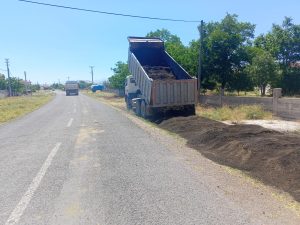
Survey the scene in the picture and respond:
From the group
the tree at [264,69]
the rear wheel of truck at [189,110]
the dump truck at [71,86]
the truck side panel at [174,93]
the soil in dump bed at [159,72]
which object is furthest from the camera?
the dump truck at [71,86]

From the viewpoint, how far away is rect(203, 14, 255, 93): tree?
34.2 meters

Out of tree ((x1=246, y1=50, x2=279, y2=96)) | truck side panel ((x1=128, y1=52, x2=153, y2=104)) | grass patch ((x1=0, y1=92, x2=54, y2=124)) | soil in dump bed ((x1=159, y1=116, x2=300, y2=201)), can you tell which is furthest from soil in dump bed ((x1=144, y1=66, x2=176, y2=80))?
tree ((x1=246, y1=50, x2=279, y2=96))

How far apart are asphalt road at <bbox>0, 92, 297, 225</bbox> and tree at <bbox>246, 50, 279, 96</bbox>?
2548cm

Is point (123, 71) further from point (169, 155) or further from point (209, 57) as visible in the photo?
point (169, 155)

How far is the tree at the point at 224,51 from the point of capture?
34.2 meters

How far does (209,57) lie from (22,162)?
28.0 meters

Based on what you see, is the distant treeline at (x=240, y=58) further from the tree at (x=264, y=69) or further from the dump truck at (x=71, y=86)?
the dump truck at (x=71, y=86)

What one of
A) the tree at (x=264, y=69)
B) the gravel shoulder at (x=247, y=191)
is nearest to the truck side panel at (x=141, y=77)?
the gravel shoulder at (x=247, y=191)

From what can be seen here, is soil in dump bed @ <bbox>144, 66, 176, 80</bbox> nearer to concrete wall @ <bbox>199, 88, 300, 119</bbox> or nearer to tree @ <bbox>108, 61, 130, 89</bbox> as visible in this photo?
concrete wall @ <bbox>199, 88, 300, 119</bbox>

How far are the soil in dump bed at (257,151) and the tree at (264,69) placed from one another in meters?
21.7

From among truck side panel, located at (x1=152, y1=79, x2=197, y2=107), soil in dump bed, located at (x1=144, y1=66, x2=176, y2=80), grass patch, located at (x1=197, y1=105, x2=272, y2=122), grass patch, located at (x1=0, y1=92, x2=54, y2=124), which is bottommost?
grass patch, located at (x1=0, y1=92, x2=54, y2=124)

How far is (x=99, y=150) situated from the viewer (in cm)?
1055

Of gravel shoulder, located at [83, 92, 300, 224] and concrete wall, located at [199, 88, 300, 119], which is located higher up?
concrete wall, located at [199, 88, 300, 119]

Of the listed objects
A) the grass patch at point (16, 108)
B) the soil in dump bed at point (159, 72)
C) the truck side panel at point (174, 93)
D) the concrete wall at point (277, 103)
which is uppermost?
the soil in dump bed at point (159, 72)
